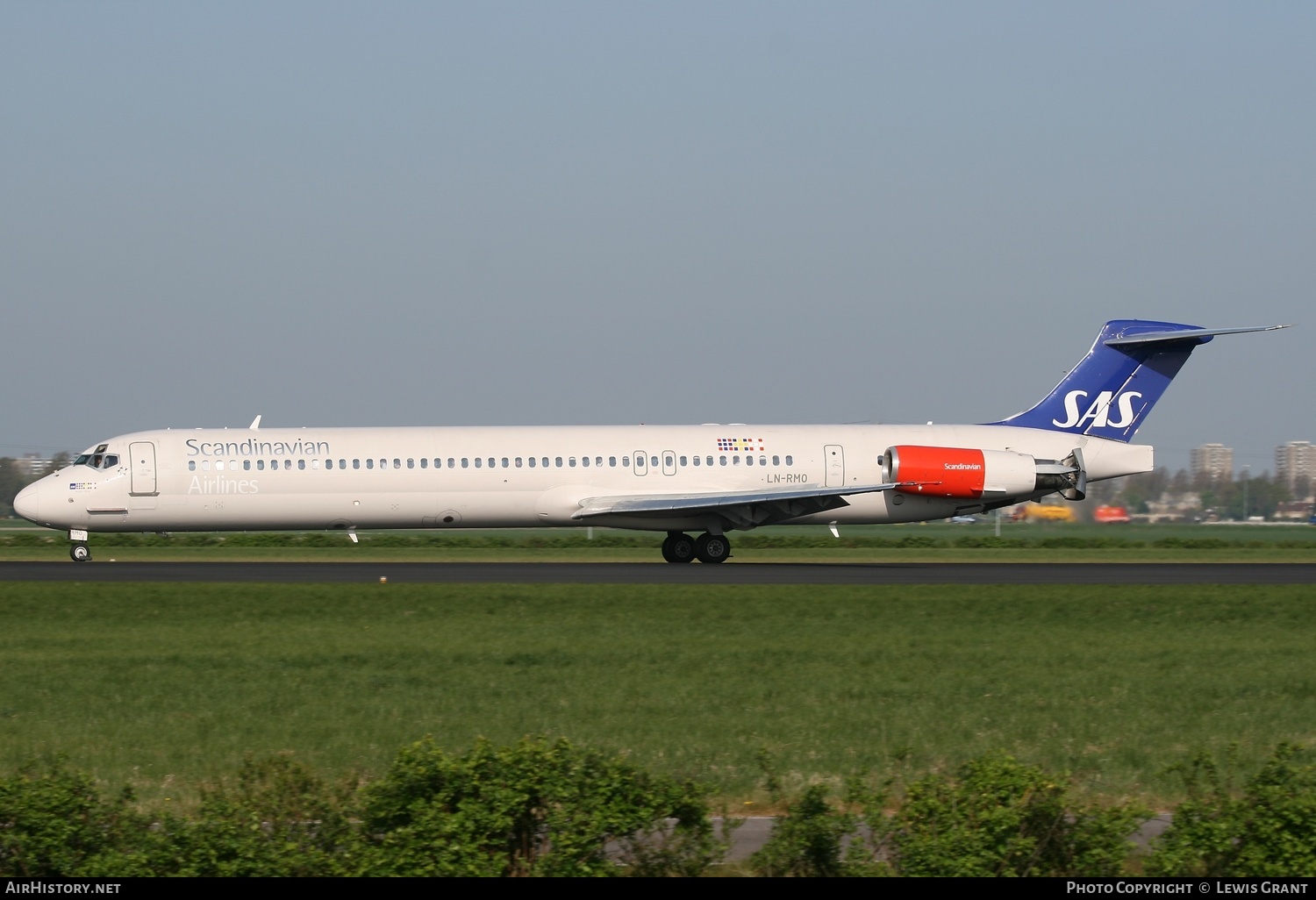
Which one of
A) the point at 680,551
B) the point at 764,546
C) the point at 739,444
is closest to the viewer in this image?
the point at 680,551

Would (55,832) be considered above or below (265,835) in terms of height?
above

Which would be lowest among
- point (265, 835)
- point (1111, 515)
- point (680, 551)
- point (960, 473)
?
point (265, 835)

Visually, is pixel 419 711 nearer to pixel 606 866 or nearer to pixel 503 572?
pixel 606 866

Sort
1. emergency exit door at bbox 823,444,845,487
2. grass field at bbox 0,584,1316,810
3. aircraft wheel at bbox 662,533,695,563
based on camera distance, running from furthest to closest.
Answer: emergency exit door at bbox 823,444,845,487 < aircraft wheel at bbox 662,533,695,563 < grass field at bbox 0,584,1316,810

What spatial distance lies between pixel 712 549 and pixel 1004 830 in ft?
88.7

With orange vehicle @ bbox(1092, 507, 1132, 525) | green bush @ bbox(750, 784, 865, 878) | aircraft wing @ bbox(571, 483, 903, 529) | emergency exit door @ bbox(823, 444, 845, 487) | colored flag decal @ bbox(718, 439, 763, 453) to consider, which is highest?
colored flag decal @ bbox(718, 439, 763, 453)

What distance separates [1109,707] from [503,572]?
17.9 meters

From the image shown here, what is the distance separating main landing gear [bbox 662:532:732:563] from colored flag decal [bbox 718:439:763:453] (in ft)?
7.32

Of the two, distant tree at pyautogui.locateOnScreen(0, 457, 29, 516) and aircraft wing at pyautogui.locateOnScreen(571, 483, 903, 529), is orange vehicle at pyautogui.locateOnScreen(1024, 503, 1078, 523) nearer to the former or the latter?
aircraft wing at pyautogui.locateOnScreen(571, 483, 903, 529)

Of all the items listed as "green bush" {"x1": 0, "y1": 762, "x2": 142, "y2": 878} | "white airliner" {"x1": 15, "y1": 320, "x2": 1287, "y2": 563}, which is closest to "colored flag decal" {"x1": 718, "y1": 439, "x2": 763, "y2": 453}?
"white airliner" {"x1": 15, "y1": 320, "x2": 1287, "y2": 563}

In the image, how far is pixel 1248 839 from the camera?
7.48 metres

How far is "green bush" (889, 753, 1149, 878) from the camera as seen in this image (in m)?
7.39

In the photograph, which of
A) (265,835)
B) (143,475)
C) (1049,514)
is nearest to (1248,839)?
(265,835)

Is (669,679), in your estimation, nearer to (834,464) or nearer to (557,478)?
(557,478)
